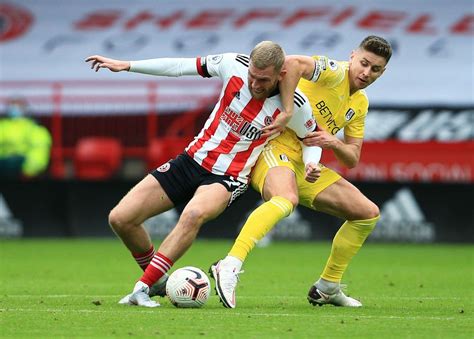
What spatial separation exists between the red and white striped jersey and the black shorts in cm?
5

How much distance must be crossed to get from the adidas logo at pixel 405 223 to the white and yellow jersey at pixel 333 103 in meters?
9.19

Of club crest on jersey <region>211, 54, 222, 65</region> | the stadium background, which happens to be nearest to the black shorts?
club crest on jersey <region>211, 54, 222, 65</region>

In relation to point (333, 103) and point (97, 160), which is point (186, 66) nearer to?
point (333, 103)

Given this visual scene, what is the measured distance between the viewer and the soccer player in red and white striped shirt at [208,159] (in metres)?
8.48

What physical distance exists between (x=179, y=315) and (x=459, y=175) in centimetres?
1200

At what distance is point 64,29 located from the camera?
26406 millimetres

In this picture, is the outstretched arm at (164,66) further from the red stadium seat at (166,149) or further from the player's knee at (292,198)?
the red stadium seat at (166,149)

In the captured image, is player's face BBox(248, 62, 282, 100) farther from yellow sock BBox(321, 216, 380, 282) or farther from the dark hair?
yellow sock BBox(321, 216, 380, 282)

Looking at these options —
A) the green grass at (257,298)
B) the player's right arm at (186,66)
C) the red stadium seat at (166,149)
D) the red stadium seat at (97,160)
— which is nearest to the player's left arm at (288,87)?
the player's right arm at (186,66)

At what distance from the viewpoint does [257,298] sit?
9.51 meters

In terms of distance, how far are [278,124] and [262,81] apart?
35 cm

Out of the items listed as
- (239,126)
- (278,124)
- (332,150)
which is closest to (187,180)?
(239,126)

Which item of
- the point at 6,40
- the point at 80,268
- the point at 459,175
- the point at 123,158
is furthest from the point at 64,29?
the point at 80,268

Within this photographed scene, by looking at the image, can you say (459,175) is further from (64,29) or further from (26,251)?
(64,29)
